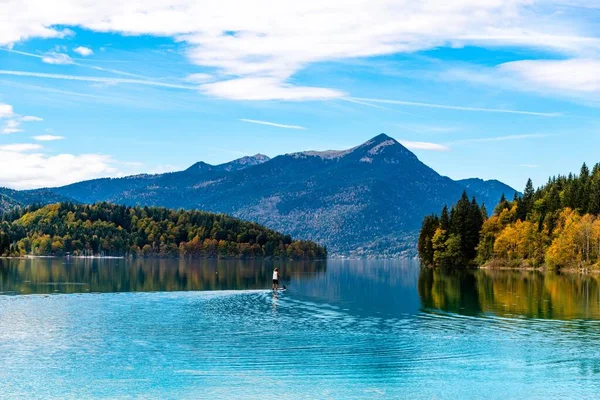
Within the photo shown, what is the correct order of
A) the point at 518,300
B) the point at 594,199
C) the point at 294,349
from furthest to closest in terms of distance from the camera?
the point at 594,199, the point at 518,300, the point at 294,349

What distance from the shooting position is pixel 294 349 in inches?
1764

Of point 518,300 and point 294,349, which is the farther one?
point 518,300

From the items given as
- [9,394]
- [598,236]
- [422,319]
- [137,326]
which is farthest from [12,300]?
[598,236]

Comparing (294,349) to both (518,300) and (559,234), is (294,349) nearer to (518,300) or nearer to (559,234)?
(518,300)

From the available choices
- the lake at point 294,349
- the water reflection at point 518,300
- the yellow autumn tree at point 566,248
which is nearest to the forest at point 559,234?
the yellow autumn tree at point 566,248

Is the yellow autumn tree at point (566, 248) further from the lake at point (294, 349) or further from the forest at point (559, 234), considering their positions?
the lake at point (294, 349)

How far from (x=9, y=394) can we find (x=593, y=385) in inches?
1045

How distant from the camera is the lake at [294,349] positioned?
114ft

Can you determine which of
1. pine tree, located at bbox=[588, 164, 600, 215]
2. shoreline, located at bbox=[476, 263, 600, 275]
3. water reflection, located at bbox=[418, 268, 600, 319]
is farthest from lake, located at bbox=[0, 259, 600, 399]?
pine tree, located at bbox=[588, 164, 600, 215]

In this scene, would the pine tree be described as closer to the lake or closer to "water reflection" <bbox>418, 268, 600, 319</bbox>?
"water reflection" <bbox>418, 268, 600, 319</bbox>

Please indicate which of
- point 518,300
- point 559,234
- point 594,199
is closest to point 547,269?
point 559,234

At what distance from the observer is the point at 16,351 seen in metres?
43.0

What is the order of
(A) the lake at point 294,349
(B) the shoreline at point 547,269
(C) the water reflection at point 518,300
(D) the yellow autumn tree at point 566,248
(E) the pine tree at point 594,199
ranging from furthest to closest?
(E) the pine tree at point 594,199 < (D) the yellow autumn tree at point 566,248 < (B) the shoreline at point 547,269 < (C) the water reflection at point 518,300 < (A) the lake at point 294,349

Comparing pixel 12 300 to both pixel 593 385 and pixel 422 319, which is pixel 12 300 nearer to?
pixel 422 319
